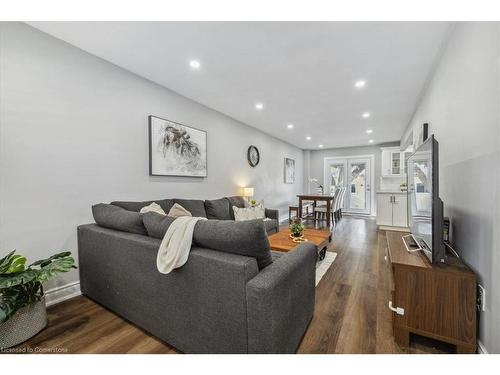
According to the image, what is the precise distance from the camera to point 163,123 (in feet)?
10.0

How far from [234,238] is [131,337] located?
45.5 inches

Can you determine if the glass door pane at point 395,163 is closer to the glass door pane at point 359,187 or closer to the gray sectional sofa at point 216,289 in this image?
the glass door pane at point 359,187

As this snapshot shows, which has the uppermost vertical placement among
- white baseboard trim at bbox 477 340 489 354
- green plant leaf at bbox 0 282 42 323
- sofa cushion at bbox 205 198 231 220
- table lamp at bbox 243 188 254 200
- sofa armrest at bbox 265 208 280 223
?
table lamp at bbox 243 188 254 200

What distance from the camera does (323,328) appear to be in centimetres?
166

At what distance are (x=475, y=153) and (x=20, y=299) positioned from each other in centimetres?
328

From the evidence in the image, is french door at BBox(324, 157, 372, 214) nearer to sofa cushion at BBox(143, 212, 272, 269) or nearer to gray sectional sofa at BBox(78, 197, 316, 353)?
gray sectional sofa at BBox(78, 197, 316, 353)

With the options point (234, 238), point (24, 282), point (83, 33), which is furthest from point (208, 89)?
point (24, 282)

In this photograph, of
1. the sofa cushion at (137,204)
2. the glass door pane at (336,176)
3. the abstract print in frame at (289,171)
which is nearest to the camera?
the sofa cushion at (137,204)

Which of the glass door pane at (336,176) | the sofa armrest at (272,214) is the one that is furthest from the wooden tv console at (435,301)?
the glass door pane at (336,176)

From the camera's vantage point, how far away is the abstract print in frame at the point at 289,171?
6934 mm

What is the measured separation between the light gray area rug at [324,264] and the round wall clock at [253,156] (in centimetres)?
262

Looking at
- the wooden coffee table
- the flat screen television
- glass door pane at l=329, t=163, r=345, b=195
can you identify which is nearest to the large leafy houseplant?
the wooden coffee table

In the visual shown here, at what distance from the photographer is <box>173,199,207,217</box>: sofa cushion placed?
3.13 m

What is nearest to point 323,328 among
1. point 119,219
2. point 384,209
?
point 119,219
